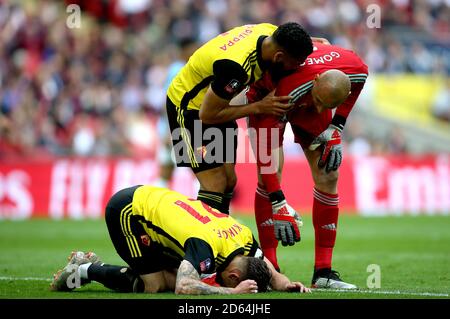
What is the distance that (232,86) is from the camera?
25.4 feet

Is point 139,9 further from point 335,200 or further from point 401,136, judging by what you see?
point 335,200

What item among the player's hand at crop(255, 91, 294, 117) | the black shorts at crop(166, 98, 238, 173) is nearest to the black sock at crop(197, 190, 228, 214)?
the black shorts at crop(166, 98, 238, 173)

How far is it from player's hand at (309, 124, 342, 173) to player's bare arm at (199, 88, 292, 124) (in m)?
0.54

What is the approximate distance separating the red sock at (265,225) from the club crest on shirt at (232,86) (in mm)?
1411

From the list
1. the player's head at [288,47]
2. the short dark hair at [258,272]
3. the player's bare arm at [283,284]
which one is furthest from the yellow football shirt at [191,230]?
the player's head at [288,47]

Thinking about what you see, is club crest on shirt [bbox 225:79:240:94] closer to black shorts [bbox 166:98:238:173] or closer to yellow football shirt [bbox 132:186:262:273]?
black shorts [bbox 166:98:238:173]

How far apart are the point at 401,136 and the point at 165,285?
48.7 feet

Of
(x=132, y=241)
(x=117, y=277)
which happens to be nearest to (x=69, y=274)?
(x=117, y=277)

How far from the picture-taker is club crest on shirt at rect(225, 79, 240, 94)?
7.74 m

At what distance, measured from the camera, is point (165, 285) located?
752 cm

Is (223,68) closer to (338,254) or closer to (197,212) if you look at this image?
(197,212)

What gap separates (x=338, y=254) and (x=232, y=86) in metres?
4.33
